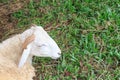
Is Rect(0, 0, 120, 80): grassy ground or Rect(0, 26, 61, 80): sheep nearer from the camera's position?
Rect(0, 26, 61, 80): sheep

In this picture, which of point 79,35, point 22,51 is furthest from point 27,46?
point 79,35

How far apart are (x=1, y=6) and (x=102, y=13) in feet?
5.26

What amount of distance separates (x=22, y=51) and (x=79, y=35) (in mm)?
1321

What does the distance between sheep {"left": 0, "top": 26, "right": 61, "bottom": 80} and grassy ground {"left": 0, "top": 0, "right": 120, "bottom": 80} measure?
554 millimetres

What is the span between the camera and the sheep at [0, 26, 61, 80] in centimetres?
414

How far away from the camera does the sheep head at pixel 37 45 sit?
4082 mm

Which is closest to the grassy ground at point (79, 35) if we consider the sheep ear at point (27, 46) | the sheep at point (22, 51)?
the sheep at point (22, 51)

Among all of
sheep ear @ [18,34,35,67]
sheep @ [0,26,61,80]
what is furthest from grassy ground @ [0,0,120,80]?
sheep ear @ [18,34,35,67]

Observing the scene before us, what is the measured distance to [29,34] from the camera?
4223 millimetres

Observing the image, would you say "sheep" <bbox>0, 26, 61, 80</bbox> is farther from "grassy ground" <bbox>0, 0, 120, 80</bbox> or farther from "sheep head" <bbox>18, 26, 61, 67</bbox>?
"grassy ground" <bbox>0, 0, 120, 80</bbox>

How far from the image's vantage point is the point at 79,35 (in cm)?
527

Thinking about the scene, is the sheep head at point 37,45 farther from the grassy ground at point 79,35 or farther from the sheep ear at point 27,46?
the grassy ground at point 79,35

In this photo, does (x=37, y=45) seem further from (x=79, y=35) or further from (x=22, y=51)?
(x=79, y=35)

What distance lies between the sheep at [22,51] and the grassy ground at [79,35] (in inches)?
21.8
